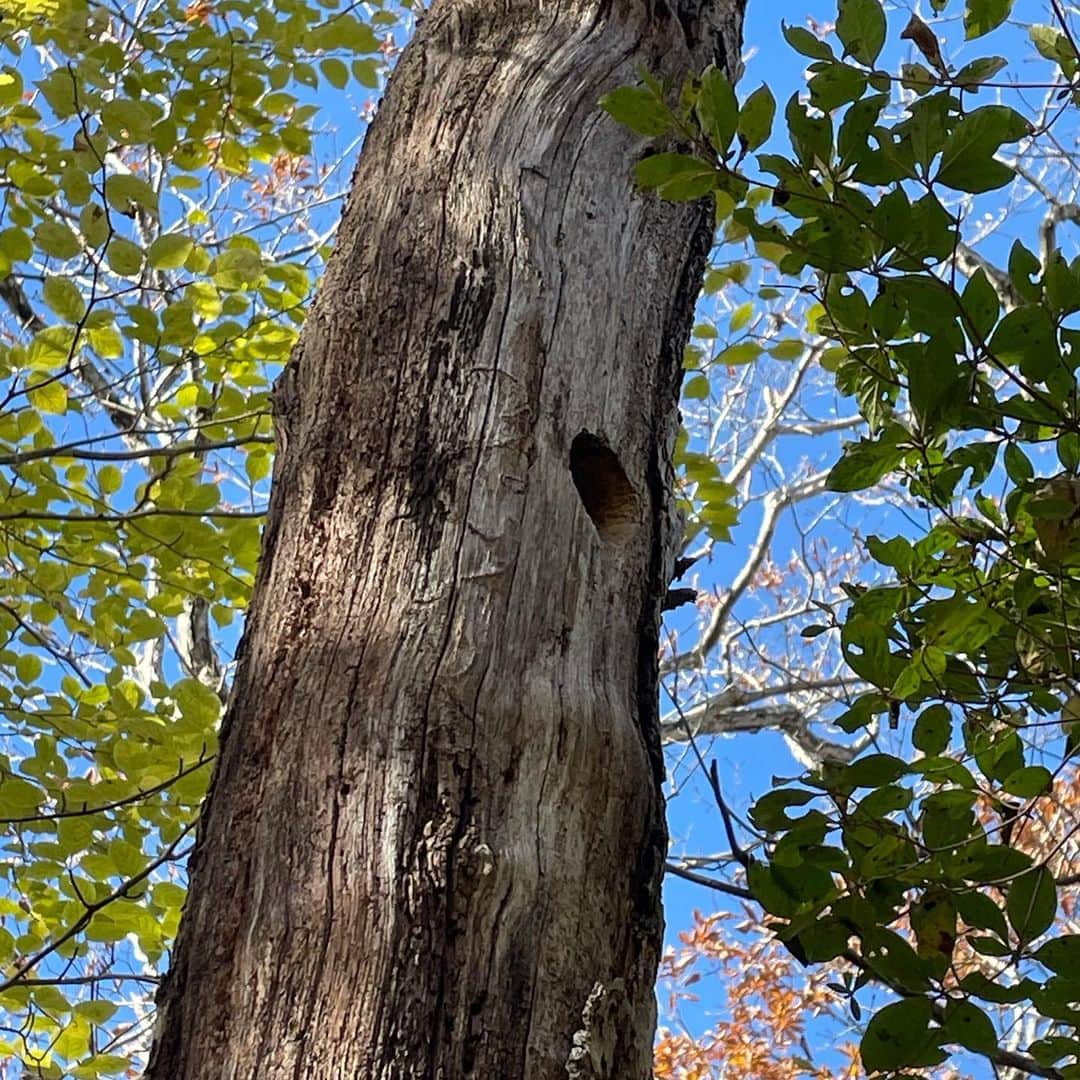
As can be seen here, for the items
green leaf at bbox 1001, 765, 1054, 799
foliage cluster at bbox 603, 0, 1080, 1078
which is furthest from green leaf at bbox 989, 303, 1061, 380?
green leaf at bbox 1001, 765, 1054, 799

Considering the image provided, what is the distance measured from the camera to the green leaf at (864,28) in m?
1.40

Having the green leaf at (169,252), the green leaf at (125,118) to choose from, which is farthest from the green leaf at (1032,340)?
the green leaf at (125,118)

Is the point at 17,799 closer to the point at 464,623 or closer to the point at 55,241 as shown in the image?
the point at 55,241

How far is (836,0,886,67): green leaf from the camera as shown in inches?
55.0

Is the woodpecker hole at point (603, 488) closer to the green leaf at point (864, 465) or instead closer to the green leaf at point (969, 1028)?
the green leaf at point (864, 465)

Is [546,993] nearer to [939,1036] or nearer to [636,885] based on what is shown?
[636,885]

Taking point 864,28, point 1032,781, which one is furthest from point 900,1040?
point 864,28

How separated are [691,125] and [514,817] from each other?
80 cm

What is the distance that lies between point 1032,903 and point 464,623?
80cm

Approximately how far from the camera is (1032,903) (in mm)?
1439

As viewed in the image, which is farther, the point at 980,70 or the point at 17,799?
the point at 17,799

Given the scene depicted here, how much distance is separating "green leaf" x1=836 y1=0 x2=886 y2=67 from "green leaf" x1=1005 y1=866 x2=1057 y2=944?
3.14ft

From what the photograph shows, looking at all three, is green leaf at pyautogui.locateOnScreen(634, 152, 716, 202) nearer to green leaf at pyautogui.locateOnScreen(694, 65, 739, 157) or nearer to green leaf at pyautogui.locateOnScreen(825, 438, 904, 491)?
green leaf at pyautogui.locateOnScreen(694, 65, 739, 157)

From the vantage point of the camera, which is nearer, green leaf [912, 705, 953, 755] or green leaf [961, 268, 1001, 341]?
green leaf [961, 268, 1001, 341]
